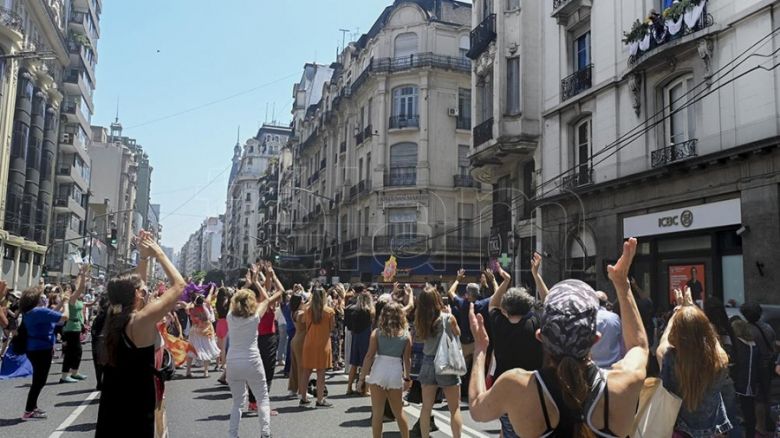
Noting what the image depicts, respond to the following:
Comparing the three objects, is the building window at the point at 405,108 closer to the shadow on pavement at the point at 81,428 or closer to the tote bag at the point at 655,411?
the shadow on pavement at the point at 81,428

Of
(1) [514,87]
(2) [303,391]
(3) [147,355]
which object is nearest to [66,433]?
(2) [303,391]

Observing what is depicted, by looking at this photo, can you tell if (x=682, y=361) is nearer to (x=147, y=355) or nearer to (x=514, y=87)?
(x=147, y=355)

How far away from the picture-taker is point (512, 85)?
72.4 ft

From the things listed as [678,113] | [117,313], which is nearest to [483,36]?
[678,113]

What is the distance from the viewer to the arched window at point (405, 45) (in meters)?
37.8

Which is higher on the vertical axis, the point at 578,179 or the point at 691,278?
the point at 578,179

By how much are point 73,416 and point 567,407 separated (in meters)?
7.97

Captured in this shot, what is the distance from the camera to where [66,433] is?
7.23 metres

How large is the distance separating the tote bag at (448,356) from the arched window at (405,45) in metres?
33.2

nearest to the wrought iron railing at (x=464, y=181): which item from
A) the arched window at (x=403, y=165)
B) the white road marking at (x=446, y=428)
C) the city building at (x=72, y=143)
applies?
the arched window at (x=403, y=165)

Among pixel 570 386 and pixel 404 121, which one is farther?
pixel 404 121

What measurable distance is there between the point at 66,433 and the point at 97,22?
211ft

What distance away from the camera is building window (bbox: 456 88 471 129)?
122ft

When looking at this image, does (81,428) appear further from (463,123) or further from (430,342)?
(463,123)
